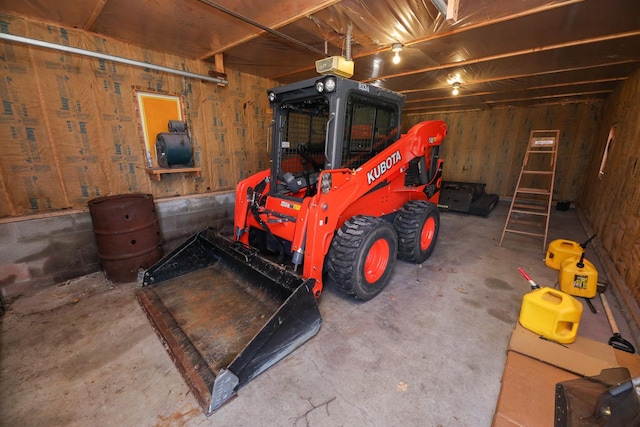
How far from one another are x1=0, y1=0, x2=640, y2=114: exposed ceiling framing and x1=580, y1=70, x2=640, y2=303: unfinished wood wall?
0.64 m

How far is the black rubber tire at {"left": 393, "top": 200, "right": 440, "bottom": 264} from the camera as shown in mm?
3066

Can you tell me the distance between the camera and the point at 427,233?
135 inches

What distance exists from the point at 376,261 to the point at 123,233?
2.65 meters

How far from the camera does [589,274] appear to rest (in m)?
2.45

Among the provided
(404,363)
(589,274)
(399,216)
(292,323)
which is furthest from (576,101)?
(292,323)

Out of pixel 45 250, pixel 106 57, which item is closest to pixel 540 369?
pixel 45 250

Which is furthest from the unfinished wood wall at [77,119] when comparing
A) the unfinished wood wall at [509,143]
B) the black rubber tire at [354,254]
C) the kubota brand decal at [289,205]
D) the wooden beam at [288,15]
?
the unfinished wood wall at [509,143]

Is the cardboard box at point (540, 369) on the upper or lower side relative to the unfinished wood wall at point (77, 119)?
lower

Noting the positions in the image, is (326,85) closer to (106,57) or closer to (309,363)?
(309,363)

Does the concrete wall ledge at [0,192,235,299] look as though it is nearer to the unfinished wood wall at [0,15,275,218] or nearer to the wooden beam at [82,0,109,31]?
the unfinished wood wall at [0,15,275,218]

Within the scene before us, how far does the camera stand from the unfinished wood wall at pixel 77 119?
245cm

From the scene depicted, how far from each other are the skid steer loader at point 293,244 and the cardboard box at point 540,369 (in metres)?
1.15

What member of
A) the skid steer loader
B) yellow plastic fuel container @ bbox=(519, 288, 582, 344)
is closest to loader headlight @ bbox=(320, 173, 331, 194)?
the skid steer loader

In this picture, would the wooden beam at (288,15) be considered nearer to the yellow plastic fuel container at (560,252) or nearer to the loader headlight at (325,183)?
the loader headlight at (325,183)
